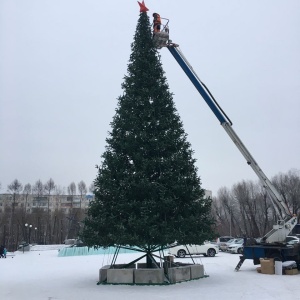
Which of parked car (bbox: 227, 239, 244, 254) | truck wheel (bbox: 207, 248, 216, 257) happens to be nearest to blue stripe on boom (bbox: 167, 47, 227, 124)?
truck wheel (bbox: 207, 248, 216, 257)

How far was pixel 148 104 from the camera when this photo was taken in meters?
15.5

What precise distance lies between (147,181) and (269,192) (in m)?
7.56

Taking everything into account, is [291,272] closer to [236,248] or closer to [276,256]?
[276,256]

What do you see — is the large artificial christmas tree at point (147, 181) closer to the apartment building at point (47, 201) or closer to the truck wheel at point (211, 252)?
the truck wheel at point (211, 252)

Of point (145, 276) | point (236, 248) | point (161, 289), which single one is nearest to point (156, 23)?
point (145, 276)

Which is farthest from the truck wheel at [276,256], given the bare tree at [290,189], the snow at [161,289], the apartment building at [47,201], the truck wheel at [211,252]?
the apartment building at [47,201]

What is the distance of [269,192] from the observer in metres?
18.0

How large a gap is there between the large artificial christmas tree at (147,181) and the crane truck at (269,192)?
82.9 inches

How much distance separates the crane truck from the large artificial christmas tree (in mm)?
2105

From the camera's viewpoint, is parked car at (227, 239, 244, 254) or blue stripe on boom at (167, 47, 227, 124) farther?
parked car at (227, 239, 244, 254)

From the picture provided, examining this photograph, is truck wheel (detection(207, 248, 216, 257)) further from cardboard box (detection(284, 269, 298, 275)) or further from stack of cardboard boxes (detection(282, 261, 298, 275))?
cardboard box (detection(284, 269, 298, 275))

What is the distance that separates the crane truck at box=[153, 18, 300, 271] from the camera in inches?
677

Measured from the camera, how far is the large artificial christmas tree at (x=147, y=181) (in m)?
13.3

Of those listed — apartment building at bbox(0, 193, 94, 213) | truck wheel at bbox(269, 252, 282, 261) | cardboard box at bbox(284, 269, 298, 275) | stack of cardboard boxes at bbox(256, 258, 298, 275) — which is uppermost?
apartment building at bbox(0, 193, 94, 213)
